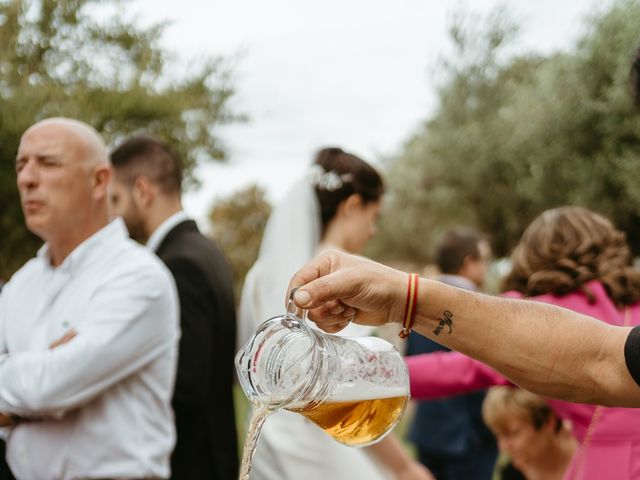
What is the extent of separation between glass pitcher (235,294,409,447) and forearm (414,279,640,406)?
0.17 metres

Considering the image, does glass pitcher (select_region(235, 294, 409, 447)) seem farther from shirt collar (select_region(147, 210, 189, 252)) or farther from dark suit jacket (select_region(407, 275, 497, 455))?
dark suit jacket (select_region(407, 275, 497, 455))

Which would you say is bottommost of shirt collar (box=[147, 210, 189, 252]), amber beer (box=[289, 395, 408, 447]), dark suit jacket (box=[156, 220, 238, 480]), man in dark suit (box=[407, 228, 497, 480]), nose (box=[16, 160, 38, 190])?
man in dark suit (box=[407, 228, 497, 480])

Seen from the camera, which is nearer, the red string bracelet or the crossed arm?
the red string bracelet

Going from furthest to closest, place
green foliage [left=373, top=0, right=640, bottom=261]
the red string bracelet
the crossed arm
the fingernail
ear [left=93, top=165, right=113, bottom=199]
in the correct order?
green foliage [left=373, top=0, right=640, bottom=261] < ear [left=93, top=165, right=113, bottom=199] < the crossed arm < the red string bracelet < the fingernail

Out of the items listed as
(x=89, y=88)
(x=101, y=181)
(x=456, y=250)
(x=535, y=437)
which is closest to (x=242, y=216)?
(x=89, y=88)

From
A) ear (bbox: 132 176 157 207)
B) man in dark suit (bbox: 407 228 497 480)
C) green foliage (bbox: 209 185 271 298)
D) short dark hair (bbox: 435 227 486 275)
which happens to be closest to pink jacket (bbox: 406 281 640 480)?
ear (bbox: 132 176 157 207)

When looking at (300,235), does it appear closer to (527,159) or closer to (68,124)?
(68,124)

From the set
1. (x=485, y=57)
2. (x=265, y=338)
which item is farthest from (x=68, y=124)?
(x=485, y=57)

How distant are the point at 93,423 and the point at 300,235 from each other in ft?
4.02

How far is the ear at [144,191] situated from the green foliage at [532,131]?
4308 mm

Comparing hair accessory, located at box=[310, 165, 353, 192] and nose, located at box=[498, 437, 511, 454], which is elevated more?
hair accessory, located at box=[310, 165, 353, 192]

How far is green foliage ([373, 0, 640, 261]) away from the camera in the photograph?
698 centimetres

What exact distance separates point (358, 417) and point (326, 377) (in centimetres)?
19

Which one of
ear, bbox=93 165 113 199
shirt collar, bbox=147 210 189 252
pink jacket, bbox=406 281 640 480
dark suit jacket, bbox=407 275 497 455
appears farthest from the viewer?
dark suit jacket, bbox=407 275 497 455
